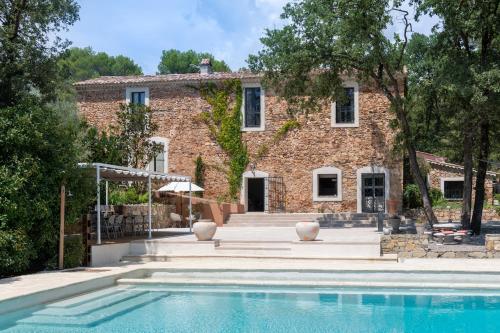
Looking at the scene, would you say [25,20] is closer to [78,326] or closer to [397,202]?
[78,326]

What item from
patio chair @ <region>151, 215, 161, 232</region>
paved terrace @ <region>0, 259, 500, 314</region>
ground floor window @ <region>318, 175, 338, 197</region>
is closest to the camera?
paved terrace @ <region>0, 259, 500, 314</region>

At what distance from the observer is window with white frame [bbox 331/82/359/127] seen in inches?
1009

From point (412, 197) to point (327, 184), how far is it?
13.1ft

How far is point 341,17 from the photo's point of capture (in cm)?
1805

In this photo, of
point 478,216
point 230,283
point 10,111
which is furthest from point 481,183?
point 10,111

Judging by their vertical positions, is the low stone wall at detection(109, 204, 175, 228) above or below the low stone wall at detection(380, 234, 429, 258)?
above

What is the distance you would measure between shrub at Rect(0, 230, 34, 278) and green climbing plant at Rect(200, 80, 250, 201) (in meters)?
14.9

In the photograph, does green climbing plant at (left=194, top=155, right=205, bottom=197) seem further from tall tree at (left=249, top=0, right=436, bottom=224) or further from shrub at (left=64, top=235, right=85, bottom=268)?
shrub at (left=64, top=235, right=85, bottom=268)

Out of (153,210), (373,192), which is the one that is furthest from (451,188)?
(153,210)

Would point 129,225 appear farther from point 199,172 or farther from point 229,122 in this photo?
point 229,122

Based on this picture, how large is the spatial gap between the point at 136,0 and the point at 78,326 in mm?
8903

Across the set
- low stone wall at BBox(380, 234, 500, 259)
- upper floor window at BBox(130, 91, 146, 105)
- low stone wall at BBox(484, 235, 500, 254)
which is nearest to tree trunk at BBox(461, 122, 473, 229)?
low stone wall at BBox(380, 234, 500, 259)

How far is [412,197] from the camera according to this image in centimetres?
2664

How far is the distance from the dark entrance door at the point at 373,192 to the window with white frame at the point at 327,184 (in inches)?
41.2
